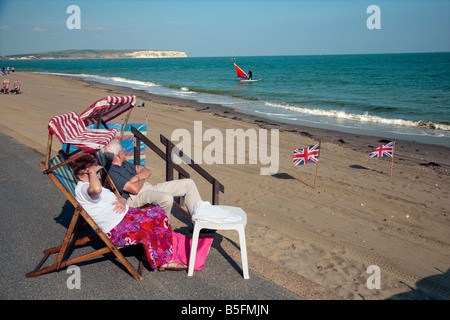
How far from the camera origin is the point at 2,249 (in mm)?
4312

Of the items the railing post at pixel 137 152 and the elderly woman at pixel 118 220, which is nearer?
the elderly woman at pixel 118 220

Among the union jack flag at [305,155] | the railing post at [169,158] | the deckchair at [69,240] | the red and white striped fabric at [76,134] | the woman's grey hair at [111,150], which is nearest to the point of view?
the red and white striped fabric at [76,134]

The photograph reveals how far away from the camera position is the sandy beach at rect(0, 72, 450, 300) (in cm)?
428

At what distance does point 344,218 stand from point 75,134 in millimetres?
4367

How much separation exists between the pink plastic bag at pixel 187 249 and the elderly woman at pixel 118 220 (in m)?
0.11

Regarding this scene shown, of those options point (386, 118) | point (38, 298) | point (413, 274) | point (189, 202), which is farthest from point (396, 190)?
point (386, 118)

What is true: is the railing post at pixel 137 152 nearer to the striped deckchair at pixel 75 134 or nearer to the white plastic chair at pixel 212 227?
the striped deckchair at pixel 75 134

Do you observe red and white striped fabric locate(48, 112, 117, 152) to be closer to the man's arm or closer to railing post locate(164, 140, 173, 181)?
the man's arm

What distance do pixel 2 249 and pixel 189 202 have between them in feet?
6.94

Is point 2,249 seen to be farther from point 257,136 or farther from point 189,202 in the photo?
point 257,136

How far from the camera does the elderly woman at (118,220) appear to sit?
3.81 m

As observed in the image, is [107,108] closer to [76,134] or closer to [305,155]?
[76,134]
